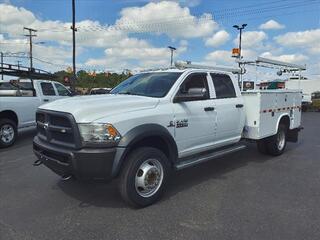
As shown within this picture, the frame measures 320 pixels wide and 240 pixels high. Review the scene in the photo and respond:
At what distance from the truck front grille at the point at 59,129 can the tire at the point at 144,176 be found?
2.45 feet

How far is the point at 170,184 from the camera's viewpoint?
5.67 metres

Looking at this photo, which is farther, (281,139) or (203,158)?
(281,139)

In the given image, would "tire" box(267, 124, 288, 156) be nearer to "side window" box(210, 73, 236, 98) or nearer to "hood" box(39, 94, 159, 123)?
"side window" box(210, 73, 236, 98)

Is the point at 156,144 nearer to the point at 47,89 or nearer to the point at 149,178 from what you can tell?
the point at 149,178

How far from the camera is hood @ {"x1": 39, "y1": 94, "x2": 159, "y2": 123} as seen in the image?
4184 mm

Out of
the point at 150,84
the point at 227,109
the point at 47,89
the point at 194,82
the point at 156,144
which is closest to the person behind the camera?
the point at 156,144

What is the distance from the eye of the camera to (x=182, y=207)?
182 inches

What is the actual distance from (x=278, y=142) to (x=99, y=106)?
5245mm

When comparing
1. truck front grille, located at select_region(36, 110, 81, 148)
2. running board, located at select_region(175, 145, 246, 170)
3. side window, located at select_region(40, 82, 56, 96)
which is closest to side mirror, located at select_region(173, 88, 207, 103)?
running board, located at select_region(175, 145, 246, 170)

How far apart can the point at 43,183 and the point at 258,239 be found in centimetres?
372

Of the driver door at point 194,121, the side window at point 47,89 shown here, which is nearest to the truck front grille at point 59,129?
the driver door at point 194,121

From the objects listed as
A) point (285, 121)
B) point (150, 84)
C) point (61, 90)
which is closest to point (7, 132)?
point (61, 90)

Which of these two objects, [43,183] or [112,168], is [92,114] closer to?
[112,168]

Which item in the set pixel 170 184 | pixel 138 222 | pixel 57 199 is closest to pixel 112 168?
pixel 138 222
